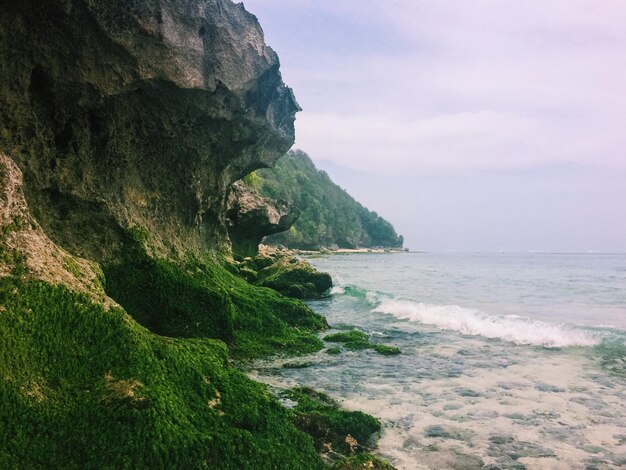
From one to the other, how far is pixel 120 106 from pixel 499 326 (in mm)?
14702

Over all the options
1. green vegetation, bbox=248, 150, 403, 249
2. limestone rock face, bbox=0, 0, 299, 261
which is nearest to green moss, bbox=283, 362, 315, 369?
limestone rock face, bbox=0, 0, 299, 261

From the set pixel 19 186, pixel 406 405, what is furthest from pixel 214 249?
pixel 19 186

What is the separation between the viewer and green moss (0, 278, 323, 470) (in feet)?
14.7

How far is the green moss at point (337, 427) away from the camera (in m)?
6.82

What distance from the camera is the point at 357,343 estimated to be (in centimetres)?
1373

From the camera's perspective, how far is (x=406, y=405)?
876 cm

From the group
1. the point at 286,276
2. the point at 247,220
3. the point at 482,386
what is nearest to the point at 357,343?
the point at 482,386

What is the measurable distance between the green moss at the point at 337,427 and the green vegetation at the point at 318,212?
86.4 metres

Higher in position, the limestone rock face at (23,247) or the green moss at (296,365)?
the limestone rock face at (23,247)

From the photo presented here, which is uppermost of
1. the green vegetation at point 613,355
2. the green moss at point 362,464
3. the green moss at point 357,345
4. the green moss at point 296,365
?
the green vegetation at point 613,355

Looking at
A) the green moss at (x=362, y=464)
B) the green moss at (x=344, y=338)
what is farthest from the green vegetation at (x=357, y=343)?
the green moss at (x=362, y=464)

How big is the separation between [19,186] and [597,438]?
9.25 m

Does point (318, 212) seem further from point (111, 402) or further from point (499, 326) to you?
point (111, 402)

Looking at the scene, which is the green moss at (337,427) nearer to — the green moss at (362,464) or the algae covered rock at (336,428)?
Answer: the algae covered rock at (336,428)
